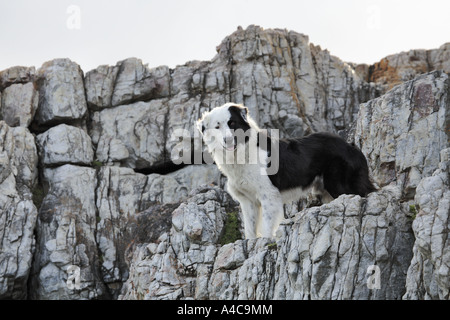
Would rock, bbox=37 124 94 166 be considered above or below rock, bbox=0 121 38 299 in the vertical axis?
above

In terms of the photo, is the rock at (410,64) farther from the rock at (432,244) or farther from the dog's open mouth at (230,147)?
the rock at (432,244)

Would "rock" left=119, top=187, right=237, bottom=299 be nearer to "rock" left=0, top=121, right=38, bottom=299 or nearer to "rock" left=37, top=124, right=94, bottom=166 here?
"rock" left=0, top=121, right=38, bottom=299

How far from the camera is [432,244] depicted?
795 cm

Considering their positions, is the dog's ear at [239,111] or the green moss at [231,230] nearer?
the dog's ear at [239,111]

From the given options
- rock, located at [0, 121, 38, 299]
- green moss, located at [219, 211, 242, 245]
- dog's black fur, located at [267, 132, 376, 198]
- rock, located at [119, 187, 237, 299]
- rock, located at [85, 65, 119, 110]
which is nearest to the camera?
dog's black fur, located at [267, 132, 376, 198]

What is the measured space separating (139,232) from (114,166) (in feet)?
36.1

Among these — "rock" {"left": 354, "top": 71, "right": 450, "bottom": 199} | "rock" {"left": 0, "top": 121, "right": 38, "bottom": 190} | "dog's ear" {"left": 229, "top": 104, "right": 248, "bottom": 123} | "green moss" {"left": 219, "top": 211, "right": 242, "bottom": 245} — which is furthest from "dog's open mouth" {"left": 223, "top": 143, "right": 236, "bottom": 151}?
"rock" {"left": 0, "top": 121, "right": 38, "bottom": 190}

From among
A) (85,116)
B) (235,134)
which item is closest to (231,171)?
(235,134)

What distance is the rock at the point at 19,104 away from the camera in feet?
88.5

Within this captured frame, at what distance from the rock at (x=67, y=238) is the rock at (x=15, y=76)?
506 centimetres

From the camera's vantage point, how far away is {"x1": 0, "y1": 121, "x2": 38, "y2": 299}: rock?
73.6 feet

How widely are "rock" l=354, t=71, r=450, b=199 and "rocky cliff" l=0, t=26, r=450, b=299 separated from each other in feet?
0.11

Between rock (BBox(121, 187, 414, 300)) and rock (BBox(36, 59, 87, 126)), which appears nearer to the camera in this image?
rock (BBox(121, 187, 414, 300))

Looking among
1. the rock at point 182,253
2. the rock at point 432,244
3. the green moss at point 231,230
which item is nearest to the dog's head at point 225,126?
the rock at point 182,253
